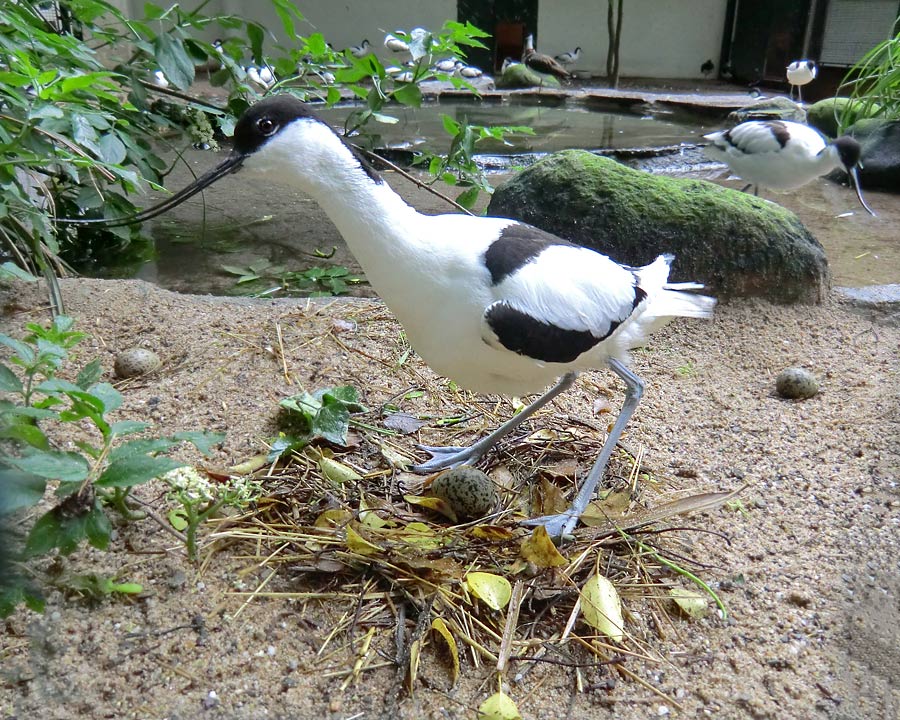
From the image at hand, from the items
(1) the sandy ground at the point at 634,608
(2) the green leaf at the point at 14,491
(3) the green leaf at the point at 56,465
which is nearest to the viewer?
(2) the green leaf at the point at 14,491

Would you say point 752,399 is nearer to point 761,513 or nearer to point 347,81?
point 761,513

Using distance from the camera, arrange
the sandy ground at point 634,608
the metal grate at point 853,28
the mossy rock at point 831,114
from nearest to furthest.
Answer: the sandy ground at point 634,608 → the mossy rock at point 831,114 → the metal grate at point 853,28

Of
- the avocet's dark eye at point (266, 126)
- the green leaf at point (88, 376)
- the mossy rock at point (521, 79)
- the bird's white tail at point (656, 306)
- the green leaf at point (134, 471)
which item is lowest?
the mossy rock at point (521, 79)

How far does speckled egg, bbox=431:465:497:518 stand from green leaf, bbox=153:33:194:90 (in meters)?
1.92

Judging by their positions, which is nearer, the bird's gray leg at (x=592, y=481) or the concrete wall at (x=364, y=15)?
the bird's gray leg at (x=592, y=481)

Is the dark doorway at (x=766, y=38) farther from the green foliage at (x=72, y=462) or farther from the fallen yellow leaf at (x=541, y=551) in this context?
the green foliage at (x=72, y=462)

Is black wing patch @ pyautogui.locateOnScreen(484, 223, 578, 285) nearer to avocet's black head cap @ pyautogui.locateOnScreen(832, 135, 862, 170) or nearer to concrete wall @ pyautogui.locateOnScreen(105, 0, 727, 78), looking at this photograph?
avocet's black head cap @ pyautogui.locateOnScreen(832, 135, 862, 170)

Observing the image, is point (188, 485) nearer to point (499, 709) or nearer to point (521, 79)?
point (499, 709)

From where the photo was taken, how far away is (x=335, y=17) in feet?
47.9

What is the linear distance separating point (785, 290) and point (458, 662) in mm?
2559

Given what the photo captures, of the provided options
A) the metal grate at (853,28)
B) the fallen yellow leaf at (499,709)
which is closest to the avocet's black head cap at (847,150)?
the fallen yellow leaf at (499,709)

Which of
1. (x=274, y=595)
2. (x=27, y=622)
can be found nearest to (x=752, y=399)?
(x=274, y=595)

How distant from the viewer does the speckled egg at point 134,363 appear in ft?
7.79

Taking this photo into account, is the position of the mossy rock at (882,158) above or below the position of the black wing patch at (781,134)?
below
